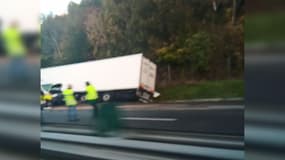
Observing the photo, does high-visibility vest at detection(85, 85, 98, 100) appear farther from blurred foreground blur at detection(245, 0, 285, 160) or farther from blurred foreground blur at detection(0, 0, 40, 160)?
blurred foreground blur at detection(245, 0, 285, 160)

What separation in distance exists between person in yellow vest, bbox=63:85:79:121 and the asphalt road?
0.08 m

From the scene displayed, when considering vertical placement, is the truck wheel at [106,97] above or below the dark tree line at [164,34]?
below

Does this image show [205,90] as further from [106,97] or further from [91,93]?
[91,93]

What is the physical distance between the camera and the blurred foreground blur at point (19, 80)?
9.84 ft

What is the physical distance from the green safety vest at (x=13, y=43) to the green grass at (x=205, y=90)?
1.07 metres

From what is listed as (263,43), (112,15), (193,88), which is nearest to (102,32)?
(112,15)

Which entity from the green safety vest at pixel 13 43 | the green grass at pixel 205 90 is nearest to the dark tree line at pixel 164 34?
the green grass at pixel 205 90

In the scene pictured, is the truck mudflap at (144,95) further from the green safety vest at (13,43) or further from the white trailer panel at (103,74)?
the green safety vest at (13,43)

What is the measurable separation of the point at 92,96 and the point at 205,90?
0.92 metres

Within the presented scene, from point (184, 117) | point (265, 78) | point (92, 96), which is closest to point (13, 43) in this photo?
point (92, 96)

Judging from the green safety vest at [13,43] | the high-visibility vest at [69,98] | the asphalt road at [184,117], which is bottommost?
the asphalt road at [184,117]

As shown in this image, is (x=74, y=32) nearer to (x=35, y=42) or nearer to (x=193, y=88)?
(x=35, y=42)

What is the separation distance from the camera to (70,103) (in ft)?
10.3

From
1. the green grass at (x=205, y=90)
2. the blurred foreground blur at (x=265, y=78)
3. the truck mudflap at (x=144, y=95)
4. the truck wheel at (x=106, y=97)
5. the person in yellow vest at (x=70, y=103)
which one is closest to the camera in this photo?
the blurred foreground blur at (x=265, y=78)
